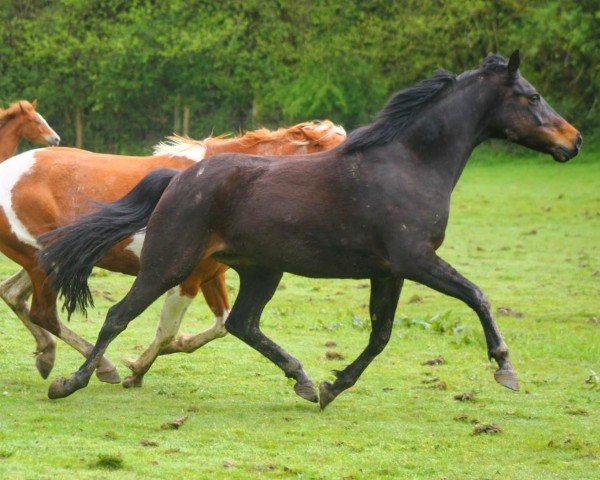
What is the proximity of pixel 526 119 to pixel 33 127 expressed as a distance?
12.5 metres

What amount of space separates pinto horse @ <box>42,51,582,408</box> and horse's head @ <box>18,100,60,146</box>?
36.9 ft

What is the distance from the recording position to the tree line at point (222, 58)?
33.1m

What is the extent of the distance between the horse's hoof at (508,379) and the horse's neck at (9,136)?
11643 millimetres

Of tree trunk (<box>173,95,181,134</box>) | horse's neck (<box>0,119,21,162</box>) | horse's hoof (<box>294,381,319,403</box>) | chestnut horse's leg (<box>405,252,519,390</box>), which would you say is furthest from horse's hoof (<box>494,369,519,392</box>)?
tree trunk (<box>173,95,181,134</box>)

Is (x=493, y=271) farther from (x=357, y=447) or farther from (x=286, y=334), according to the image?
(x=357, y=447)

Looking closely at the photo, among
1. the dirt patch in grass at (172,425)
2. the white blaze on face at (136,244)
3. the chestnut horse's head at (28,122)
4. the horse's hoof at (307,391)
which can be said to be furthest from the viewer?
the chestnut horse's head at (28,122)

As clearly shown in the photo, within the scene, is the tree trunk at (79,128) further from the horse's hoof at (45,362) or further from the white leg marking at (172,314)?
the white leg marking at (172,314)

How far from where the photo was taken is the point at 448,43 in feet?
108

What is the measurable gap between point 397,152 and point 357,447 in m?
1.80

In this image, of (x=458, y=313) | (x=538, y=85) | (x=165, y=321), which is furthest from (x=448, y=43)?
(x=165, y=321)

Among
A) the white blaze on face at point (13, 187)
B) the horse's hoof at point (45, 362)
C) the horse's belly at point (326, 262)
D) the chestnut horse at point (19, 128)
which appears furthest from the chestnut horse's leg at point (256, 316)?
the chestnut horse at point (19, 128)

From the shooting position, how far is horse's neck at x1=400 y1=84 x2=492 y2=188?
705cm

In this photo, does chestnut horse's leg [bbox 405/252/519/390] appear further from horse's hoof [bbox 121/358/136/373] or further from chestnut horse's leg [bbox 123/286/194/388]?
horse's hoof [bbox 121/358/136/373]

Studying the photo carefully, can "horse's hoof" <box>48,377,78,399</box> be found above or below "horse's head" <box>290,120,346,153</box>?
below
